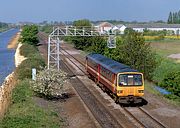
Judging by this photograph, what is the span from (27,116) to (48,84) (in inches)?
290

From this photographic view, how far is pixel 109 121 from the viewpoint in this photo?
23.1 metres

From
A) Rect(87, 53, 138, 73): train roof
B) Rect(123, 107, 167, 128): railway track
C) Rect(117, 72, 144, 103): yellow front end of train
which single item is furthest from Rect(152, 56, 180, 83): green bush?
Rect(123, 107, 167, 128): railway track

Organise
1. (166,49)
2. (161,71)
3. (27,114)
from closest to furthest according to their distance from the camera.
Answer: (27,114), (161,71), (166,49)

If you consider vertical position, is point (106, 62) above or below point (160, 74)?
above

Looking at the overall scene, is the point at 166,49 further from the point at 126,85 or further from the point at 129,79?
the point at 126,85

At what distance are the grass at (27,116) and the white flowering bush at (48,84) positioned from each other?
3.66 ft

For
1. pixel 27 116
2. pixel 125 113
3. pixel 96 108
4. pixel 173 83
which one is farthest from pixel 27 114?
pixel 173 83

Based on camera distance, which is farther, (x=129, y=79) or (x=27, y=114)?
(x=129, y=79)

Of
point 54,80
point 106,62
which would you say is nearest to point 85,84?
point 106,62

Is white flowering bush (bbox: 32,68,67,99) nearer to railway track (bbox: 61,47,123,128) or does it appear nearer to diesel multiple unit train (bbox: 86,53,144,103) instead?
railway track (bbox: 61,47,123,128)

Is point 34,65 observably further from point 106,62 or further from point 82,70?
point 106,62

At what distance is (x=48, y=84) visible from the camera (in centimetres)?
2909

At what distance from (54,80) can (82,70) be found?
59.4 ft

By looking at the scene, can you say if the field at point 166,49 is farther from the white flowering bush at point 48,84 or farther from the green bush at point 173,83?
the white flowering bush at point 48,84
